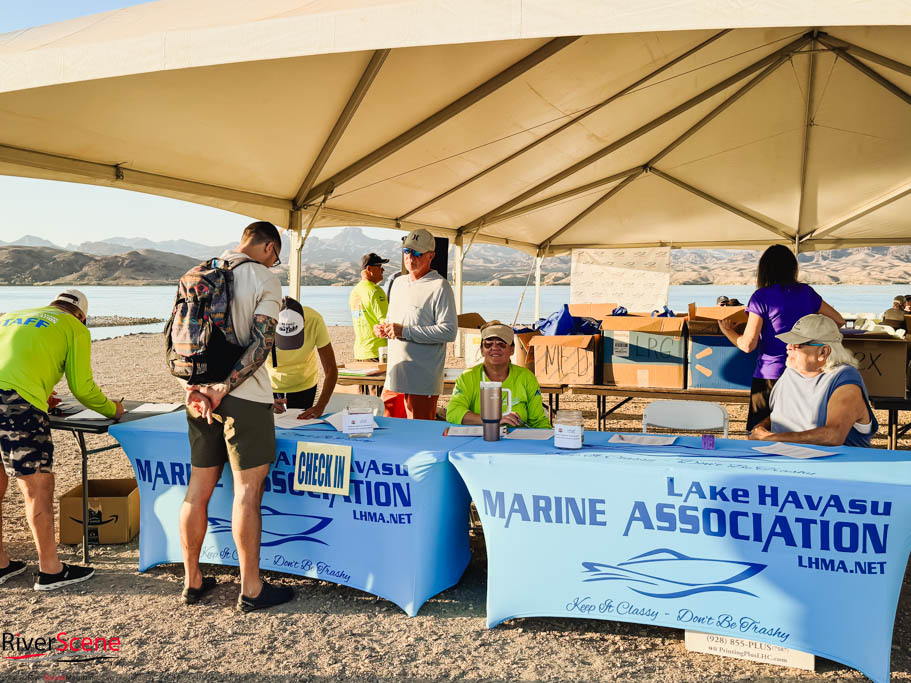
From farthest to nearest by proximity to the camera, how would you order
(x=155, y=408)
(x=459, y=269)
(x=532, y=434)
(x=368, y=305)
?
(x=459, y=269) → (x=368, y=305) → (x=155, y=408) → (x=532, y=434)

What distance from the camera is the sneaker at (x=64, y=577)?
2.64 m

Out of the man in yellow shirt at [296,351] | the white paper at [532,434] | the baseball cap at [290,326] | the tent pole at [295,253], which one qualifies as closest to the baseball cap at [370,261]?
the tent pole at [295,253]

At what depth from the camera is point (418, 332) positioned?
3.25 meters

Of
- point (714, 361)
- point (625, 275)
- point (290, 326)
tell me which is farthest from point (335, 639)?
point (625, 275)

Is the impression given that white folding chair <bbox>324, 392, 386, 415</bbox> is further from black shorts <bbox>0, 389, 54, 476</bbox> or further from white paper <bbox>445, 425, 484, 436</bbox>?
black shorts <bbox>0, 389, 54, 476</bbox>

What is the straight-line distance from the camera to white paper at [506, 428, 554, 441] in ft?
8.23

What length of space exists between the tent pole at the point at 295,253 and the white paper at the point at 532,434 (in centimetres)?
302

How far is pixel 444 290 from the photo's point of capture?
3295mm

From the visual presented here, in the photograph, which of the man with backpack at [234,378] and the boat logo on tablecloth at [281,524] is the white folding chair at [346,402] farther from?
the man with backpack at [234,378]

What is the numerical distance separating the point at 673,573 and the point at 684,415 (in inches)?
53.1

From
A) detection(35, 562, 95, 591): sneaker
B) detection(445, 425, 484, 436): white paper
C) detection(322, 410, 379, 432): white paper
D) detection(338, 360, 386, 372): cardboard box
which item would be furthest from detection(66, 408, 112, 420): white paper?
detection(338, 360, 386, 372): cardboard box

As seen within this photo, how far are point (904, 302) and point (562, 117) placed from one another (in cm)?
617

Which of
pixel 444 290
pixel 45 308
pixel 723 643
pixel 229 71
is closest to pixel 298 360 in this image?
pixel 444 290

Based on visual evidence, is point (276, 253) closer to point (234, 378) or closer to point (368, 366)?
point (234, 378)
